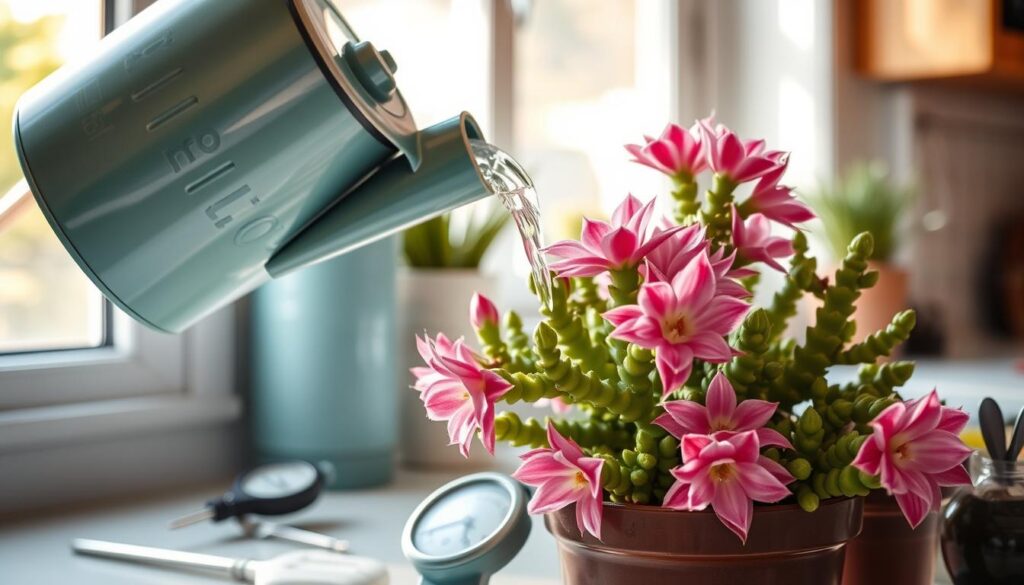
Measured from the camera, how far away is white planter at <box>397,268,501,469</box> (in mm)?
1248

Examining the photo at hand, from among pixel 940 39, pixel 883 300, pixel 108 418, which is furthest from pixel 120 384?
pixel 940 39

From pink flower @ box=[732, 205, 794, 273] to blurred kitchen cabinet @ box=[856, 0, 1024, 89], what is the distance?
1.81 meters

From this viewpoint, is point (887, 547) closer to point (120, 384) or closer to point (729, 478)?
point (729, 478)

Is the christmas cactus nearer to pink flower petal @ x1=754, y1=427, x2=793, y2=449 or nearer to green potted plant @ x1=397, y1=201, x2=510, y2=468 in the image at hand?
pink flower petal @ x1=754, y1=427, x2=793, y2=449

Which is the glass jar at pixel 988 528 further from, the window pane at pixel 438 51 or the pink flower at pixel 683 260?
the window pane at pixel 438 51

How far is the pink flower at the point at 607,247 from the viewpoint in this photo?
54 centimetres

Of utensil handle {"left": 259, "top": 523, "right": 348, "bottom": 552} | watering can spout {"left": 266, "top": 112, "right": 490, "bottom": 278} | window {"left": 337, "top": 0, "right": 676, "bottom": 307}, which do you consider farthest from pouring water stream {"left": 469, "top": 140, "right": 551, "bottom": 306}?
window {"left": 337, "top": 0, "right": 676, "bottom": 307}

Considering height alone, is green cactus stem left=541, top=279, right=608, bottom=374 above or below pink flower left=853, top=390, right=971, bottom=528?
above

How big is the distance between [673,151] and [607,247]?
0.42 feet

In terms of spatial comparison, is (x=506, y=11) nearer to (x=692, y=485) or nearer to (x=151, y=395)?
(x=151, y=395)

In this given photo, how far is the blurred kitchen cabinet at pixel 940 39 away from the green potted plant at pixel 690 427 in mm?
1830

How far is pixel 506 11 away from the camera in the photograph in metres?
1.83

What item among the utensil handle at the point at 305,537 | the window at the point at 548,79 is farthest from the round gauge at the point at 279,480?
the window at the point at 548,79

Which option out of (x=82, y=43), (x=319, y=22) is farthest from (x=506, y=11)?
(x=319, y=22)
